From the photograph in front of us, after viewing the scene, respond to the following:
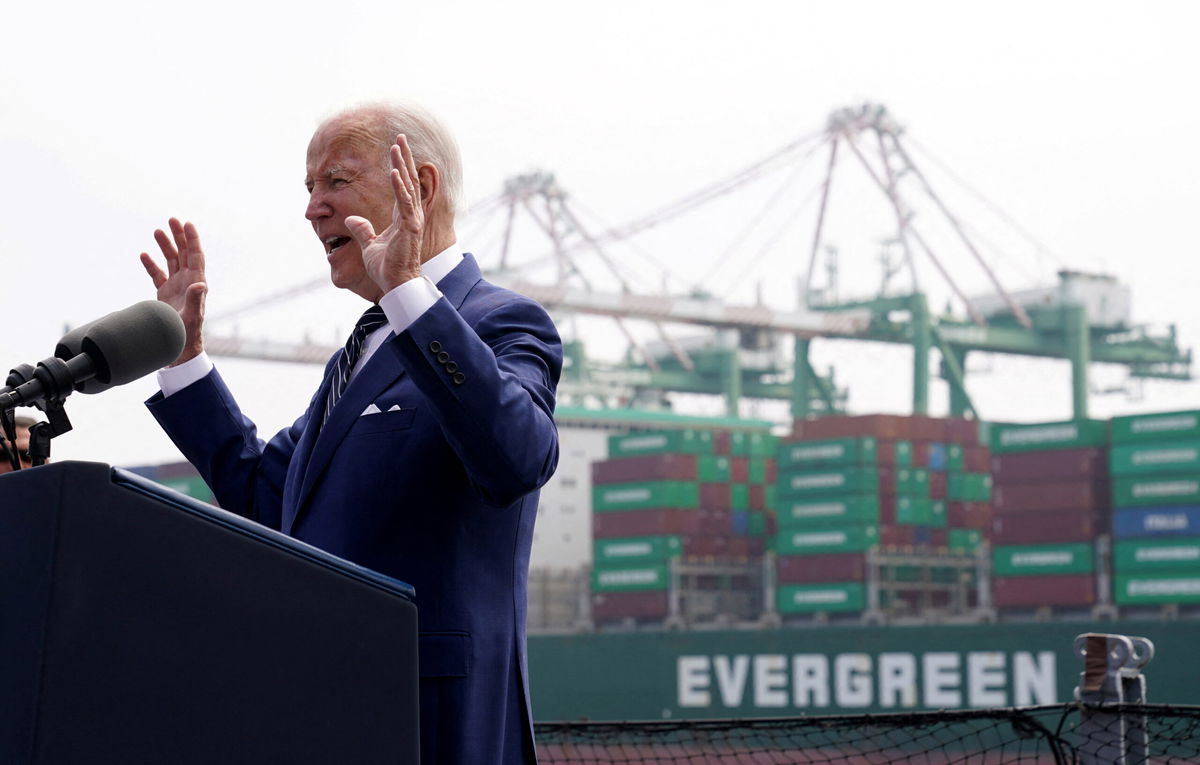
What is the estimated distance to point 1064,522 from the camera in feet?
89.4

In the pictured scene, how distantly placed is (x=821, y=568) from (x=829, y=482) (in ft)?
5.86

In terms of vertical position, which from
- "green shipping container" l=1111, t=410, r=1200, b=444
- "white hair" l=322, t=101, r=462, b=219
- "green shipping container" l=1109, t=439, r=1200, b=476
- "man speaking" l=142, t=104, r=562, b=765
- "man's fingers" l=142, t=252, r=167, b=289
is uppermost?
"green shipping container" l=1111, t=410, r=1200, b=444

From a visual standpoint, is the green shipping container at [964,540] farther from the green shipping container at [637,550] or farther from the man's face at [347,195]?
the man's face at [347,195]

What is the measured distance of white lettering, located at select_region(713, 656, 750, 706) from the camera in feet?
97.2

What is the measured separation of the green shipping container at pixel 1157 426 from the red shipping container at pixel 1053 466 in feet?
1.87

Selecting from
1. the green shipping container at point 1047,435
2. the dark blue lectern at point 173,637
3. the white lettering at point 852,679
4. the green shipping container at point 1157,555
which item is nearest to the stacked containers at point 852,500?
the white lettering at point 852,679

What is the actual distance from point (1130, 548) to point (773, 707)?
7167 millimetres

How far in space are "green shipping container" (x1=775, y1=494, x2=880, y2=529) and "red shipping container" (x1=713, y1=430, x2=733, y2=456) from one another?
297 centimetres

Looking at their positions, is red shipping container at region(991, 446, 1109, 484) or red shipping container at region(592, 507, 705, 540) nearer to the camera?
red shipping container at region(991, 446, 1109, 484)

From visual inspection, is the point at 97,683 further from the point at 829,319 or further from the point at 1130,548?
the point at 829,319

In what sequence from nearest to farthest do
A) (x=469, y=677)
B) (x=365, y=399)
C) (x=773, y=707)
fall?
(x=469, y=677), (x=365, y=399), (x=773, y=707)

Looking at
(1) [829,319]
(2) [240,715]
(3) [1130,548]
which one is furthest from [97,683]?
(1) [829,319]

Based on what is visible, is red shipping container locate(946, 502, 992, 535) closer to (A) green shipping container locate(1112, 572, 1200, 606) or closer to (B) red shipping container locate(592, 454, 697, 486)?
(B) red shipping container locate(592, 454, 697, 486)

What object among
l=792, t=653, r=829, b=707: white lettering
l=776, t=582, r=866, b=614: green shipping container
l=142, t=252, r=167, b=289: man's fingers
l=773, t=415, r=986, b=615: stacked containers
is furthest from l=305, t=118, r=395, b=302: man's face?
l=773, t=415, r=986, b=615: stacked containers
